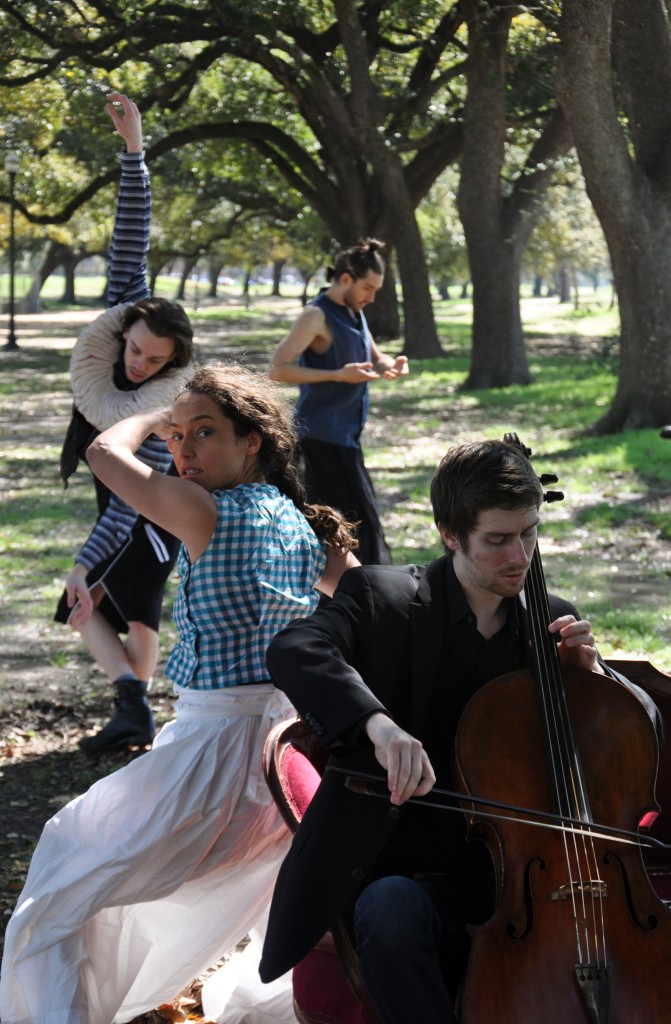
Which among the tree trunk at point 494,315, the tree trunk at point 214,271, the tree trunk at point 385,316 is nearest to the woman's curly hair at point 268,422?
the tree trunk at point 494,315

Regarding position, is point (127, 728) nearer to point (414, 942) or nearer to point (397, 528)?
point (414, 942)

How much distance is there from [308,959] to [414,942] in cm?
36

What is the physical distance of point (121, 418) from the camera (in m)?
4.55

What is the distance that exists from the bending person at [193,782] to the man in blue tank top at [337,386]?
2.95 metres

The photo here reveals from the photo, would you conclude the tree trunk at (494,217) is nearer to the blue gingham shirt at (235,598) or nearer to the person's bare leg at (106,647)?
the person's bare leg at (106,647)

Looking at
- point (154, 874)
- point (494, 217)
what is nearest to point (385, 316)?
point (494, 217)

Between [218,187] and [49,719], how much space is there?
33.9 metres

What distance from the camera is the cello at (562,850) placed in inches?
92.4

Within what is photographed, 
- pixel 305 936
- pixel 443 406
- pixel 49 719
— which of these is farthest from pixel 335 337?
pixel 443 406

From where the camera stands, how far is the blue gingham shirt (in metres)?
3.12

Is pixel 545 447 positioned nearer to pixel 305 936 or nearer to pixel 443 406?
pixel 443 406

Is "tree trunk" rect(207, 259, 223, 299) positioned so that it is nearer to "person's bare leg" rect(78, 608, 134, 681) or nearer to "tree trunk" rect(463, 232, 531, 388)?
"tree trunk" rect(463, 232, 531, 388)

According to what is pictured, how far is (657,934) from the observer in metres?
2.42

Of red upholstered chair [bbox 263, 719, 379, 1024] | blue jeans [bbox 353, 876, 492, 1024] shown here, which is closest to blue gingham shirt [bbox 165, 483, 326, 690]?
red upholstered chair [bbox 263, 719, 379, 1024]
